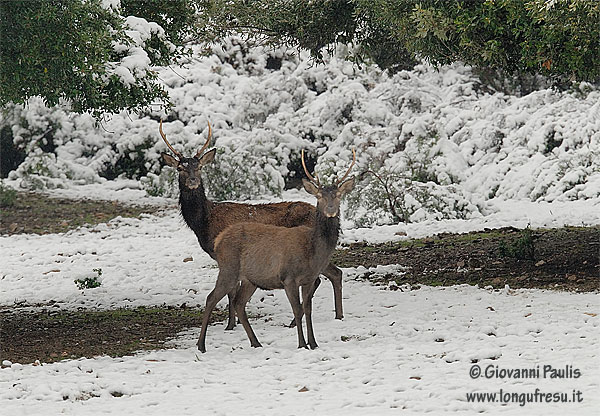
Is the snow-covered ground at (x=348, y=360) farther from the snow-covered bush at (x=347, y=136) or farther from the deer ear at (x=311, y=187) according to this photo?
the snow-covered bush at (x=347, y=136)

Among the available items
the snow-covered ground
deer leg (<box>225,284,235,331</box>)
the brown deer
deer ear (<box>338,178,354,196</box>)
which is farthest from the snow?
deer ear (<box>338,178,354,196</box>)

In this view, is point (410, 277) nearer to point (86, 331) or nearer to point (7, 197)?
point (86, 331)

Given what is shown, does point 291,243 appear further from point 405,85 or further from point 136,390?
point 405,85

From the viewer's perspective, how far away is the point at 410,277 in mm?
9992

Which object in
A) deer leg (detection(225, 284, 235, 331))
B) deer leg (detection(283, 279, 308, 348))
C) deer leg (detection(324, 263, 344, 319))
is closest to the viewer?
deer leg (detection(283, 279, 308, 348))

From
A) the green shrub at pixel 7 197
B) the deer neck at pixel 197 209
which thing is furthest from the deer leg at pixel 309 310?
the green shrub at pixel 7 197

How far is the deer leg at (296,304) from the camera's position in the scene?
7.02m

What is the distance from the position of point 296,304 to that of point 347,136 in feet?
39.3

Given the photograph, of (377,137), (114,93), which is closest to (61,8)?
(114,93)

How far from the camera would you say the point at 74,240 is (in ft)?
46.1

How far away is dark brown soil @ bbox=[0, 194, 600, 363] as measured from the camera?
24.5ft

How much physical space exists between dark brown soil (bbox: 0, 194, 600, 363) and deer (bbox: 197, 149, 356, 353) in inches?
33.2

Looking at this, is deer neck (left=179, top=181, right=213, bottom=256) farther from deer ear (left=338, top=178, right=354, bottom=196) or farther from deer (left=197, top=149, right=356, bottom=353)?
deer ear (left=338, top=178, right=354, bottom=196)

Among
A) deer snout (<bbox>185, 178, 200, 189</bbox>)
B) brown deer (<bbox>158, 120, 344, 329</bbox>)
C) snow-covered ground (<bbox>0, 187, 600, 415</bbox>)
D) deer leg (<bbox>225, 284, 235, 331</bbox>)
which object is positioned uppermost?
deer snout (<bbox>185, 178, 200, 189</bbox>)
